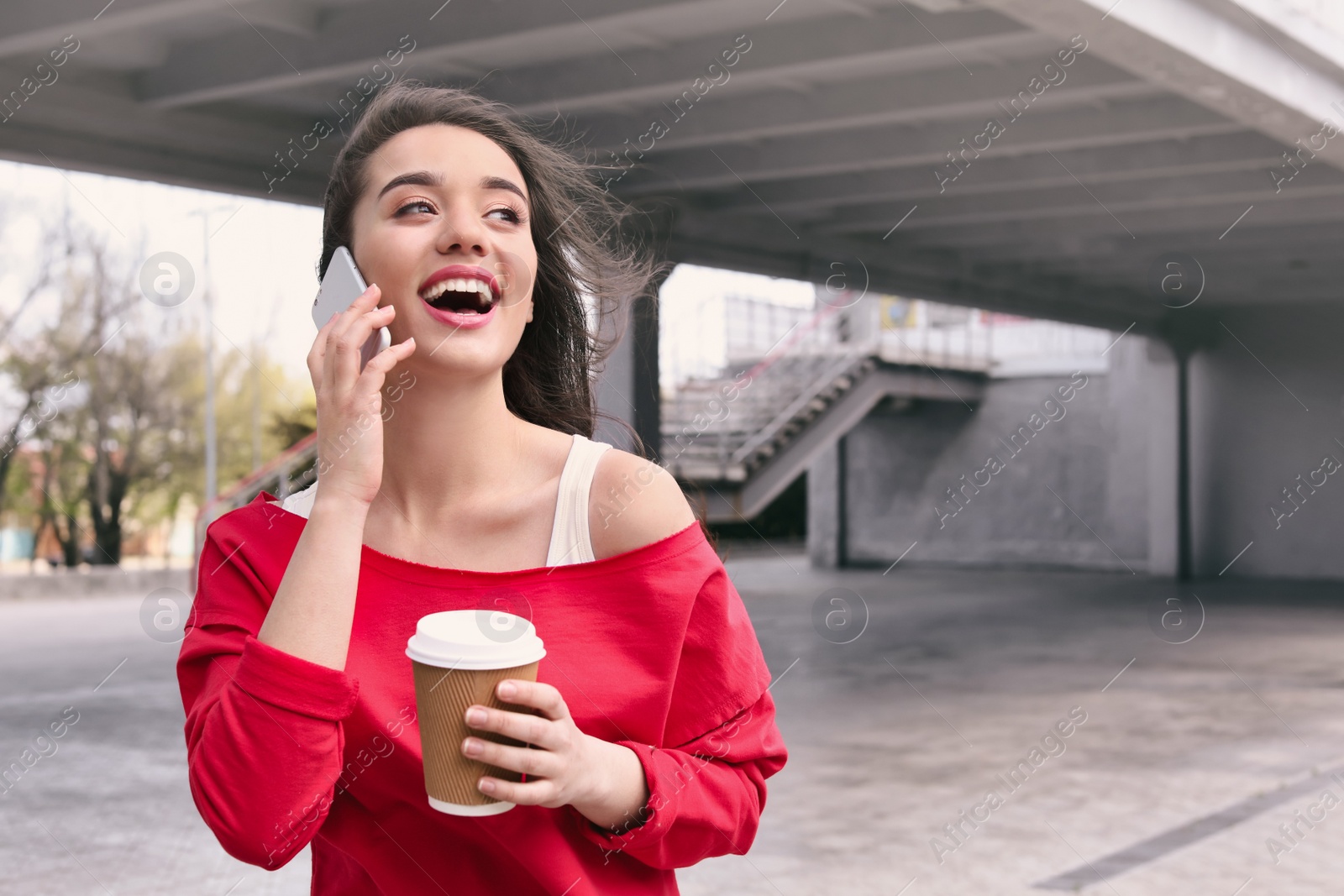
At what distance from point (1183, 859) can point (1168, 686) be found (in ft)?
16.4

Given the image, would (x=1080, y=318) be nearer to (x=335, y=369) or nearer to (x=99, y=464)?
(x=335, y=369)

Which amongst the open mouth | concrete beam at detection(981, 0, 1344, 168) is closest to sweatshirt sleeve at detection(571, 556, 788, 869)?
the open mouth

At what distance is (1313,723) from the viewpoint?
8.71m

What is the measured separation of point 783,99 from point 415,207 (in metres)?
7.73

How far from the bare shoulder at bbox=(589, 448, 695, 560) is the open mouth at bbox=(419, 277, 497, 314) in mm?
249

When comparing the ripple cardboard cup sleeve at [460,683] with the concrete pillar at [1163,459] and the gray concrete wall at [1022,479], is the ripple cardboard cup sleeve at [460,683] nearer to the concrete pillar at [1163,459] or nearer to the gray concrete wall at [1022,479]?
the concrete pillar at [1163,459]

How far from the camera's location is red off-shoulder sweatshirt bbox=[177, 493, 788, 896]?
1421mm

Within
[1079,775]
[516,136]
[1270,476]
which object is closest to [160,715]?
[1079,775]

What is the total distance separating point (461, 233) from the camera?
4.97 ft

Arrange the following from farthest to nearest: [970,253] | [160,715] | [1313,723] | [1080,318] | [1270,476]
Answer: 1. [1270,476]
2. [1080,318]
3. [970,253]
4. [160,715]
5. [1313,723]

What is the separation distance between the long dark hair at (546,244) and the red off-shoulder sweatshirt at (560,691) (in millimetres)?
433

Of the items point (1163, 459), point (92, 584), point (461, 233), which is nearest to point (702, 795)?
point (461, 233)

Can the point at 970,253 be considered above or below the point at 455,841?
above

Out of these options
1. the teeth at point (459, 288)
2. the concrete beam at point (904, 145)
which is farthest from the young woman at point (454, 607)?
the concrete beam at point (904, 145)
